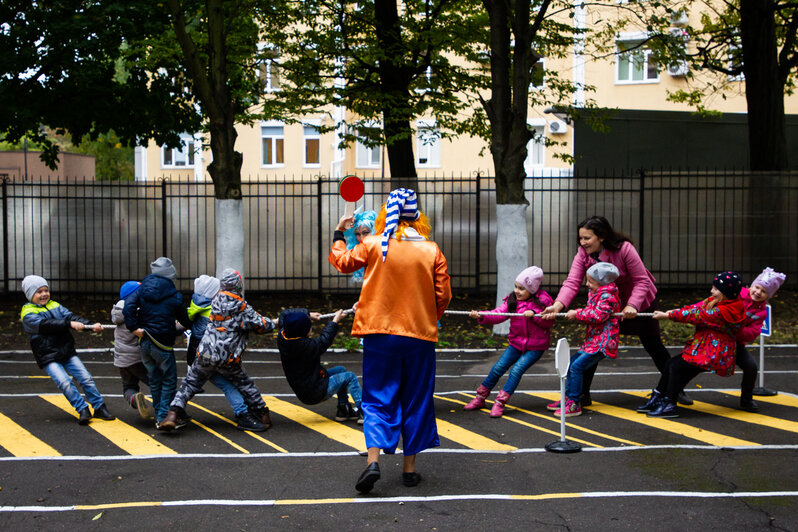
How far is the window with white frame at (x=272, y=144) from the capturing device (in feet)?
128

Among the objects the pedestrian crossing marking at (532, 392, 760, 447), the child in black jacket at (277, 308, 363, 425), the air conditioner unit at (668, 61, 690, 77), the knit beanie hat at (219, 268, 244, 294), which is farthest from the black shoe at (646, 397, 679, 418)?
the air conditioner unit at (668, 61, 690, 77)

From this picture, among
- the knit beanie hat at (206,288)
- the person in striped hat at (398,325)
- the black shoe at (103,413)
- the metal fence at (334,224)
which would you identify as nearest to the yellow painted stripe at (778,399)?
the person in striped hat at (398,325)

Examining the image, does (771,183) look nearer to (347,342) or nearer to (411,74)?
(411,74)

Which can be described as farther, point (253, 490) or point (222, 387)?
point (222, 387)

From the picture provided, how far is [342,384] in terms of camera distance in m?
8.11

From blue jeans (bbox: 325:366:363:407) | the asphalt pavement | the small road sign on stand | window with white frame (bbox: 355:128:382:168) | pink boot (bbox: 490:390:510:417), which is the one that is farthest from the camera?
window with white frame (bbox: 355:128:382:168)

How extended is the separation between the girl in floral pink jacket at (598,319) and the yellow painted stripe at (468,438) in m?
1.07

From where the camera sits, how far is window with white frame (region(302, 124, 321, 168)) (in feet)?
127

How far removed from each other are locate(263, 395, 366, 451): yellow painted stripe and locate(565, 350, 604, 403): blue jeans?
2.09 metres

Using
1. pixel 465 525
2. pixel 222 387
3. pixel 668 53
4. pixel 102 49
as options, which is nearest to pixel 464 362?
pixel 222 387

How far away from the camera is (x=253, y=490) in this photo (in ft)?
20.4

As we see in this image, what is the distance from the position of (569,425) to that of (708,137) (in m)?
15.6

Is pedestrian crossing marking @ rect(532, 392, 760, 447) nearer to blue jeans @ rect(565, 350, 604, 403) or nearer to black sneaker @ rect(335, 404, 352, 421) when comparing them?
blue jeans @ rect(565, 350, 604, 403)

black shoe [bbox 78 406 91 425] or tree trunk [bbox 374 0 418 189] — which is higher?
tree trunk [bbox 374 0 418 189]
